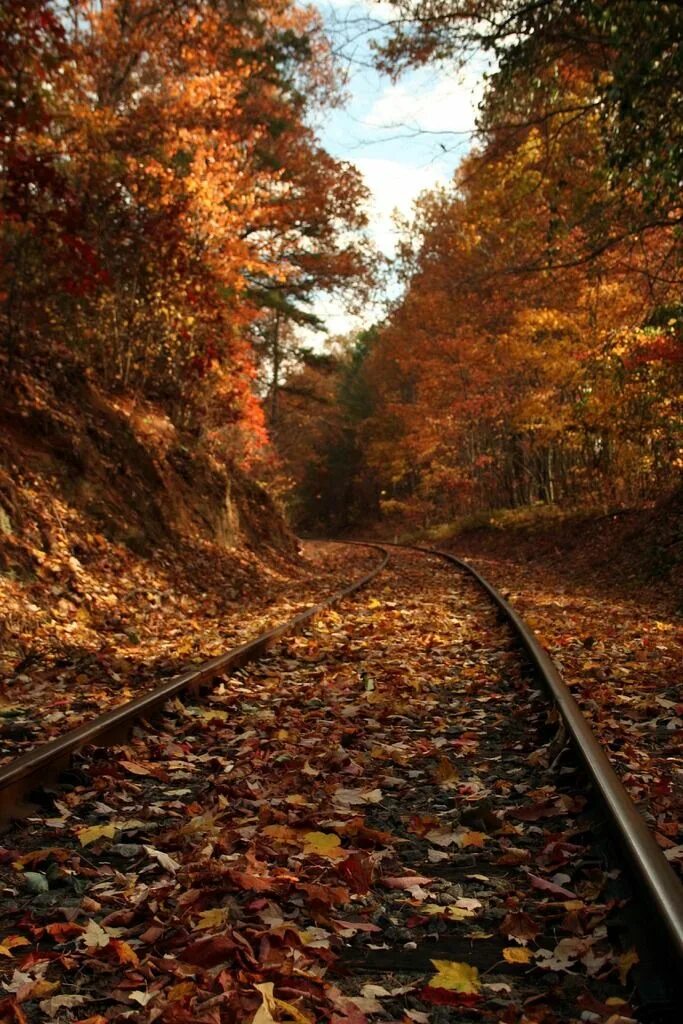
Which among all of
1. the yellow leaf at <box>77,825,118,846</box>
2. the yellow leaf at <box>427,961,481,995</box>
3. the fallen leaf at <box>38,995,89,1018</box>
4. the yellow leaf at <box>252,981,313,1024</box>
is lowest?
the yellow leaf at <box>427,961,481,995</box>

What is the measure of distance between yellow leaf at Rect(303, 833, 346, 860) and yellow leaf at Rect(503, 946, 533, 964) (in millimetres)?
930

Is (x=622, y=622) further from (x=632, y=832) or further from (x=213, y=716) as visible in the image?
(x=632, y=832)

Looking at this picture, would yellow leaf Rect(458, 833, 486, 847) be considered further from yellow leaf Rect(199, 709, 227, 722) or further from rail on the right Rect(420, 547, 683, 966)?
yellow leaf Rect(199, 709, 227, 722)

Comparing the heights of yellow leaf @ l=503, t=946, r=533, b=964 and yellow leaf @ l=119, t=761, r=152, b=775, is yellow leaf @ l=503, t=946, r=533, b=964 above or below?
below

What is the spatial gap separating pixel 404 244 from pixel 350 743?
26.6 meters

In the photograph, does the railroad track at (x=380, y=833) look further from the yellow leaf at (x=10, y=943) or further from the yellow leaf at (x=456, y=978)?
the yellow leaf at (x=10, y=943)

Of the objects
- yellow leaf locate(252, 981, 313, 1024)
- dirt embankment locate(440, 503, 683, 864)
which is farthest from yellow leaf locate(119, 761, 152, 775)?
dirt embankment locate(440, 503, 683, 864)

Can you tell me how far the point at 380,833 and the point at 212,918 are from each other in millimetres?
977

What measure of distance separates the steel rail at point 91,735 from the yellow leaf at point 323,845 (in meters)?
1.35

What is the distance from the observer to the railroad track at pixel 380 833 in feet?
8.07

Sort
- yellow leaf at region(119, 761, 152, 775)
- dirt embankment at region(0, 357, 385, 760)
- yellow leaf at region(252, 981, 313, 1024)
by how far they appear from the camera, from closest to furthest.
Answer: yellow leaf at region(252, 981, 313, 1024) < yellow leaf at region(119, 761, 152, 775) < dirt embankment at region(0, 357, 385, 760)

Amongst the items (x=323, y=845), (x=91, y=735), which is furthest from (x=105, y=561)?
(x=323, y=845)

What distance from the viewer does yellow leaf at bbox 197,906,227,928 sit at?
268 centimetres

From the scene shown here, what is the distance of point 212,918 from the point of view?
2.71 metres
